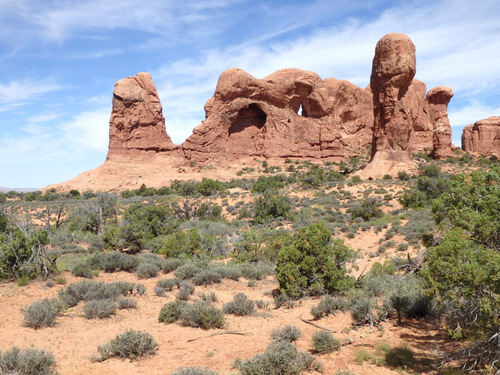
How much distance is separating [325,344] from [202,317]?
2.43 metres

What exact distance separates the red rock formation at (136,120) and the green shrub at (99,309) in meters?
43.5

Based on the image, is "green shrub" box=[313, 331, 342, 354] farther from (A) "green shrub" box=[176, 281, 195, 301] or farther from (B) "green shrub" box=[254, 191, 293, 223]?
(B) "green shrub" box=[254, 191, 293, 223]

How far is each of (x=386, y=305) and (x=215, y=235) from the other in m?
10.3

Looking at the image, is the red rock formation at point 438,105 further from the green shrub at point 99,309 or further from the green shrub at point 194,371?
the green shrub at point 194,371

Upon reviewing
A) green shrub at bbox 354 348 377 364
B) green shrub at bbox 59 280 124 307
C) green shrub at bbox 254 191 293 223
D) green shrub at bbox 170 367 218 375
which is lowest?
green shrub at bbox 354 348 377 364

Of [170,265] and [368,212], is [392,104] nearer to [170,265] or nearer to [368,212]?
[368,212]

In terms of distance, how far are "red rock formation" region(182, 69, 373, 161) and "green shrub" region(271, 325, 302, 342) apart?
42.8 metres

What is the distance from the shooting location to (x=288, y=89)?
49.6m

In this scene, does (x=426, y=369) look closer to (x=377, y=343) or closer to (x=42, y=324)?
(x=377, y=343)

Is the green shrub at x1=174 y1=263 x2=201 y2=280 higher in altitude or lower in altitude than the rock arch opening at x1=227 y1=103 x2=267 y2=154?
lower

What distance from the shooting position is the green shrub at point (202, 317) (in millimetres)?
6679

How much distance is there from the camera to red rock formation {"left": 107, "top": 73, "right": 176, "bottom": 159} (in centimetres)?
A: 4759

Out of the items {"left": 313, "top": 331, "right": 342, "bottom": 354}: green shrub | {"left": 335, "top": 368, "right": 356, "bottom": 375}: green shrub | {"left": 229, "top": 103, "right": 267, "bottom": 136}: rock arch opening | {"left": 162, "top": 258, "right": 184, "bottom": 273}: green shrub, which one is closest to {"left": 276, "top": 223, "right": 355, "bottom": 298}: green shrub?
{"left": 313, "top": 331, "right": 342, "bottom": 354}: green shrub

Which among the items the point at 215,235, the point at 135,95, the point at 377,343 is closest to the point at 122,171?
the point at 135,95
